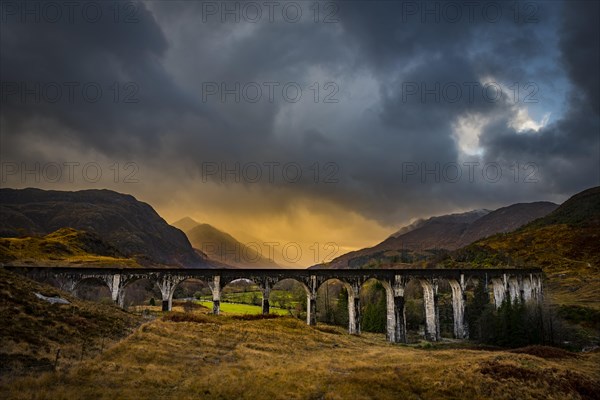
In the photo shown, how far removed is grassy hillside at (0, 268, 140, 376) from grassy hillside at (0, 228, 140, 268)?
41.1m

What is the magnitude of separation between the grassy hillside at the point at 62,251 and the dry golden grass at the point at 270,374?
5223cm

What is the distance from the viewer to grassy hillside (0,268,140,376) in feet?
63.2

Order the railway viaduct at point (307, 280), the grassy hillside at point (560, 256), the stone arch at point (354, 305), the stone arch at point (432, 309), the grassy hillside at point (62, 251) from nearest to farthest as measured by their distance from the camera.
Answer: the railway viaduct at point (307, 280) → the stone arch at point (354, 305) → the stone arch at point (432, 309) → the grassy hillside at point (62, 251) → the grassy hillside at point (560, 256)

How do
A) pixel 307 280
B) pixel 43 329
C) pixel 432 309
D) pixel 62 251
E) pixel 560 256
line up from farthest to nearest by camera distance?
1. pixel 560 256
2. pixel 62 251
3. pixel 432 309
4. pixel 307 280
5. pixel 43 329

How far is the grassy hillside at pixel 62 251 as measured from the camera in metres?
72.9

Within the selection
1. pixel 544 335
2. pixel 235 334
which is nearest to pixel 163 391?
pixel 235 334

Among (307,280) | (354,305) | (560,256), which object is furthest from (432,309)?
(560,256)

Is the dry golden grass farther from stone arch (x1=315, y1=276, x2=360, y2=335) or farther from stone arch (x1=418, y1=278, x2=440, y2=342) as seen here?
stone arch (x1=418, y1=278, x2=440, y2=342)

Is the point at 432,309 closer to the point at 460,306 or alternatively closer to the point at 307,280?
the point at 460,306

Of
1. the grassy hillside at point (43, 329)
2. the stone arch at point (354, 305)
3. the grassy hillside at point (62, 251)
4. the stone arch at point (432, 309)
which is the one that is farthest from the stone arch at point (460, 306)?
the grassy hillside at point (62, 251)

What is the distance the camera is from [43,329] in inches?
965

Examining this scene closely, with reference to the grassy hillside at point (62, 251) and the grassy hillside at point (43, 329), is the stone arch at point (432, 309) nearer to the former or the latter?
the grassy hillside at point (43, 329)

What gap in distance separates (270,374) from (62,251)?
310 feet

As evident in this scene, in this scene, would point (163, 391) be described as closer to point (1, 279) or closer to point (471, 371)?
point (471, 371)
